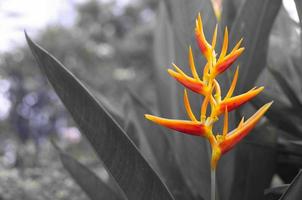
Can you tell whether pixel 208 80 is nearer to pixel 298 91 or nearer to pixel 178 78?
pixel 178 78

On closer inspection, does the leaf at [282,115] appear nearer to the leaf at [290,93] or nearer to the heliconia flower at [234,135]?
the leaf at [290,93]

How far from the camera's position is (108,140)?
25.2 inches

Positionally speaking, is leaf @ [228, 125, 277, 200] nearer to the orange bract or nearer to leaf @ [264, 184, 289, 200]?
leaf @ [264, 184, 289, 200]

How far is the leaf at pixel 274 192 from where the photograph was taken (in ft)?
2.62

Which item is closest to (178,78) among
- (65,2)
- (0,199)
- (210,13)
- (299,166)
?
(210,13)

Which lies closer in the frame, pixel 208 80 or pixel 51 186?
pixel 208 80

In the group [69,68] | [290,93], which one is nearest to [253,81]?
[290,93]

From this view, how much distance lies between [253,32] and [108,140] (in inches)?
17.1

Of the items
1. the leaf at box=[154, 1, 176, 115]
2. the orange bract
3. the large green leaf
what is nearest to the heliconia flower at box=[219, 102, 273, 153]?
the orange bract

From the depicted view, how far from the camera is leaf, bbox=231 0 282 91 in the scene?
0.93 metres

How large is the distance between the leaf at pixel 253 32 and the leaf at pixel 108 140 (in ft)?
1.30

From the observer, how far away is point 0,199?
166cm

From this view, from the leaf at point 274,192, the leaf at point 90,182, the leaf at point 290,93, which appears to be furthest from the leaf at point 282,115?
the leaf at point 90,182

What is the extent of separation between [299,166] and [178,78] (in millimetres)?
492
